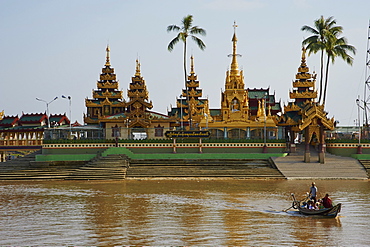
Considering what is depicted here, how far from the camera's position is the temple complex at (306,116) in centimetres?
4638

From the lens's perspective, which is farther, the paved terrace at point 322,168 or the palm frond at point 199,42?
the palm frond at point 199,42

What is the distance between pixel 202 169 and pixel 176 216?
20102mm

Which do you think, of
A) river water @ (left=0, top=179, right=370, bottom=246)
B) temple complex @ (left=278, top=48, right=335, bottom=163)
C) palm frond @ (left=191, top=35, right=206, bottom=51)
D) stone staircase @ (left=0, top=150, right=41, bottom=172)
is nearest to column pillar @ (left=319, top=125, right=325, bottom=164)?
temple complex @ (left=278, top=48, right=335, bottom=163)

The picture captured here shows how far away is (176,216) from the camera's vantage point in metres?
24.0

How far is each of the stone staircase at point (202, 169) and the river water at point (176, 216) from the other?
Result: 4.46 meters

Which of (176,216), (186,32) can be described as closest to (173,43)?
(186,32)

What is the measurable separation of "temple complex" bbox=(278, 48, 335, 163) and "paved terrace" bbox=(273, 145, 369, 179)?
1.12 metres

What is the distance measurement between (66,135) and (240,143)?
1694cm

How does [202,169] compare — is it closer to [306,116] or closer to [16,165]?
[306,116]

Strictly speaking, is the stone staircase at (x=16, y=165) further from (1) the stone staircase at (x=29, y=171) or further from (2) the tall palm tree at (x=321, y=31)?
(2) the tall palm tree at (x=321, y=31)

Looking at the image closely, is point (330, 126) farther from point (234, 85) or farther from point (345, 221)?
point (345, 221)

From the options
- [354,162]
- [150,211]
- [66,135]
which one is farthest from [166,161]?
[150,211]

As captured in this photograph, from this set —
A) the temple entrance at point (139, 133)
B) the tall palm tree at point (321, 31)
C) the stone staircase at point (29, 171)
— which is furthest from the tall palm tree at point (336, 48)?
the stone staircase at point (29, 171)

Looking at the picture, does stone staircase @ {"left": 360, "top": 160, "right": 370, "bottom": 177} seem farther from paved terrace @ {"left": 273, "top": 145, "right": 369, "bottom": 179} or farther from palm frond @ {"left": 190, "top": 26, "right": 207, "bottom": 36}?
palm frond @ {"left": 190, "top": 26, "right": 207, "bottom": 36}
